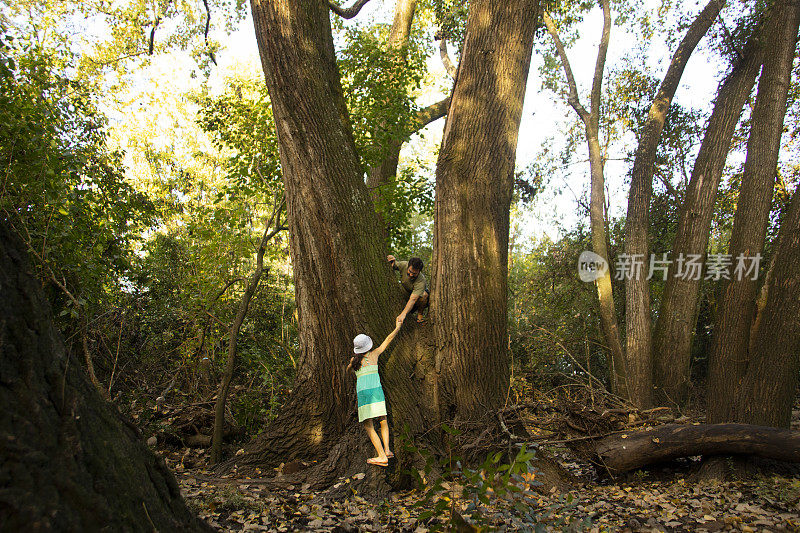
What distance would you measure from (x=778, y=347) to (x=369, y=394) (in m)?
4.17

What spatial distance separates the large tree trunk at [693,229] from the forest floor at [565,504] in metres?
4.13

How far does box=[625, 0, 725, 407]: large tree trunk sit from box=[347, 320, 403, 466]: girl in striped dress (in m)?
5.86

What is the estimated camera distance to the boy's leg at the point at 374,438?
479cm

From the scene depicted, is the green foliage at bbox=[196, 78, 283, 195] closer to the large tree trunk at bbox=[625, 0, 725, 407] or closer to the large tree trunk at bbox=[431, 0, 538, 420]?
the large tree trunk at bbox=[431, 0, 538, 420]

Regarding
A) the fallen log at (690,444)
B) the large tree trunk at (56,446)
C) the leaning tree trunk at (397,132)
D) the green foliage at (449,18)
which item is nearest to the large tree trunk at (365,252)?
the fallen log at (690,444)

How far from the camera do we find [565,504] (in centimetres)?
312

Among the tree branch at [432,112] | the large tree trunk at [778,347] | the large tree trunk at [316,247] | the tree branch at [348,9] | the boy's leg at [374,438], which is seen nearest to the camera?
the boy's leg at [374,438]

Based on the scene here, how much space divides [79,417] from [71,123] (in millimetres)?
6435

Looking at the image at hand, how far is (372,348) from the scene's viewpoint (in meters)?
5.10

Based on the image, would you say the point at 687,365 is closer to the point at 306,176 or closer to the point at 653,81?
the point at 653,81

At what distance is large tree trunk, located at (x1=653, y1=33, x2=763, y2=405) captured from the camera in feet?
28.4

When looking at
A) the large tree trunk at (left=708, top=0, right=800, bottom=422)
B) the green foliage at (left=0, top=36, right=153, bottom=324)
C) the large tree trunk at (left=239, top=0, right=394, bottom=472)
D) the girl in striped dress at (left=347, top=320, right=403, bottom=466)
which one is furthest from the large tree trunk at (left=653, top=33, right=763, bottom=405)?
the green foliage at (left=0, top=36, right=153, bottom=324)

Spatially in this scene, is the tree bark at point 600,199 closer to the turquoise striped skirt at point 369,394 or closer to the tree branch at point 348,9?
the tree branch at point 348,9

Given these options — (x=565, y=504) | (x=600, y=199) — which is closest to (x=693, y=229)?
(x=600, y=199)
